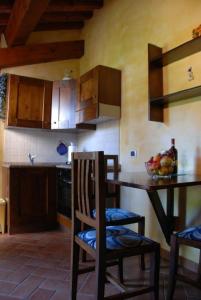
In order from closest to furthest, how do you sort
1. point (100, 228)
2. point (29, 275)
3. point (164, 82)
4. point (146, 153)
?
point (100, 228)
point (29, 275)
point (164, 82)
point (146, 153)

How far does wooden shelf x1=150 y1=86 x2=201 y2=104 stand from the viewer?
6.97 ft

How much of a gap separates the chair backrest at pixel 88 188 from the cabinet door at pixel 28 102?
7.17 feet

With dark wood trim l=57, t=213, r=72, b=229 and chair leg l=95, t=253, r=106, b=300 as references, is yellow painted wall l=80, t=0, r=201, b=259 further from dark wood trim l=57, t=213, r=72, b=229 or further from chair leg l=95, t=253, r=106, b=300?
chair leg l=95, t=253, r=106, b=300

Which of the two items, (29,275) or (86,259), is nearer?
(29,275)

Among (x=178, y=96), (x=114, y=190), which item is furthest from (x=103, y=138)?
(x=178, y=96)

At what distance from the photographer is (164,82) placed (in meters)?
2.55

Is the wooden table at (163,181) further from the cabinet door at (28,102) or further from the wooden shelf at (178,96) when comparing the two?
the cabinet door at (28,102)

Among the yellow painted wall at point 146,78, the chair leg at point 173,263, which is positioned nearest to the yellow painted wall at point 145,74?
the yellow painted wall at point 146,78

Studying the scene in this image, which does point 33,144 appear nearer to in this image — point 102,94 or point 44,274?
point 102,94

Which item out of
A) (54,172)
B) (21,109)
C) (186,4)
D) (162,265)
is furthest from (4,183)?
(186,4)

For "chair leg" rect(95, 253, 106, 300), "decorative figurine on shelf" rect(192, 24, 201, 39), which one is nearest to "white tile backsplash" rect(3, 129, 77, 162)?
"decorative figurine on shelf" rect(192, 24, 201, 39)

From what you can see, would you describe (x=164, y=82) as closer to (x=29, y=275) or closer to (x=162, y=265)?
(x=162, y=265)

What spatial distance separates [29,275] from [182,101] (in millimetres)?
2011

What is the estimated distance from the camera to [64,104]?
3715 millimetres
